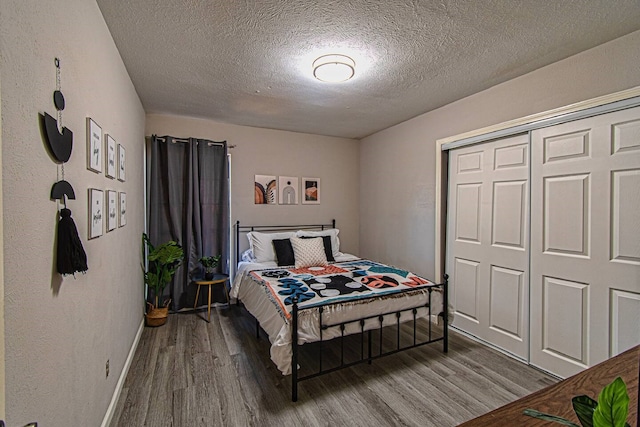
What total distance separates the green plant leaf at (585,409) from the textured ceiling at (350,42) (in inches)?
74.9

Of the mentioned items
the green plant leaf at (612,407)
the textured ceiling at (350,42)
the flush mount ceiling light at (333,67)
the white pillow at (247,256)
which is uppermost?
the textured ceiling at (350,42)

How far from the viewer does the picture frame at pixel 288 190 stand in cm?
439

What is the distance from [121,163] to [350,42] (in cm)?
190

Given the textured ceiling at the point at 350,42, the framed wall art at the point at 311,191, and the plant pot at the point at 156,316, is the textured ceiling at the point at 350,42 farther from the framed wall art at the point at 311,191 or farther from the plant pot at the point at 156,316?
the plant pot at the point at 156,316

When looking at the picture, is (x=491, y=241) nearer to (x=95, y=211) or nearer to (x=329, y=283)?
(x=329, y=283)

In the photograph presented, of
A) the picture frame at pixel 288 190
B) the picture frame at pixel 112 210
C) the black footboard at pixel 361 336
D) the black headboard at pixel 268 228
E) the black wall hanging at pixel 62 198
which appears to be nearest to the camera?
the black wall hanging at pixel 62 198

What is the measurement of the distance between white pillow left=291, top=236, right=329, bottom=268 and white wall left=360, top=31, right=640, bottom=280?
46.2 inches

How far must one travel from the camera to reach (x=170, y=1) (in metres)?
1.66

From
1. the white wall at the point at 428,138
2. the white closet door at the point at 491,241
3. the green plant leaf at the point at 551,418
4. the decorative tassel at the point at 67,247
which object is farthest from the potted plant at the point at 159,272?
the green plant leaf at the point at 551,418

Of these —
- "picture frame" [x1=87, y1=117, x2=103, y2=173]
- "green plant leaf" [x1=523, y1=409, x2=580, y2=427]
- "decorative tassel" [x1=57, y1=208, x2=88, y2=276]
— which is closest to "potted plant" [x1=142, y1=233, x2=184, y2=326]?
"picture frame" [x1=87, y1=117, x2=103, y2=173]

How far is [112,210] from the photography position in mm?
1932

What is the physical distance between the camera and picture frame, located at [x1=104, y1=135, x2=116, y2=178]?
1.80 metres

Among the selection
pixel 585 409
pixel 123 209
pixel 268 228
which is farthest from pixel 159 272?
pixel 585 409

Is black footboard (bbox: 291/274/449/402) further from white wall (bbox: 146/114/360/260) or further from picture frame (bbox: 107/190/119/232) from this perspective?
white wall (bbox: 146/114/360/260)
